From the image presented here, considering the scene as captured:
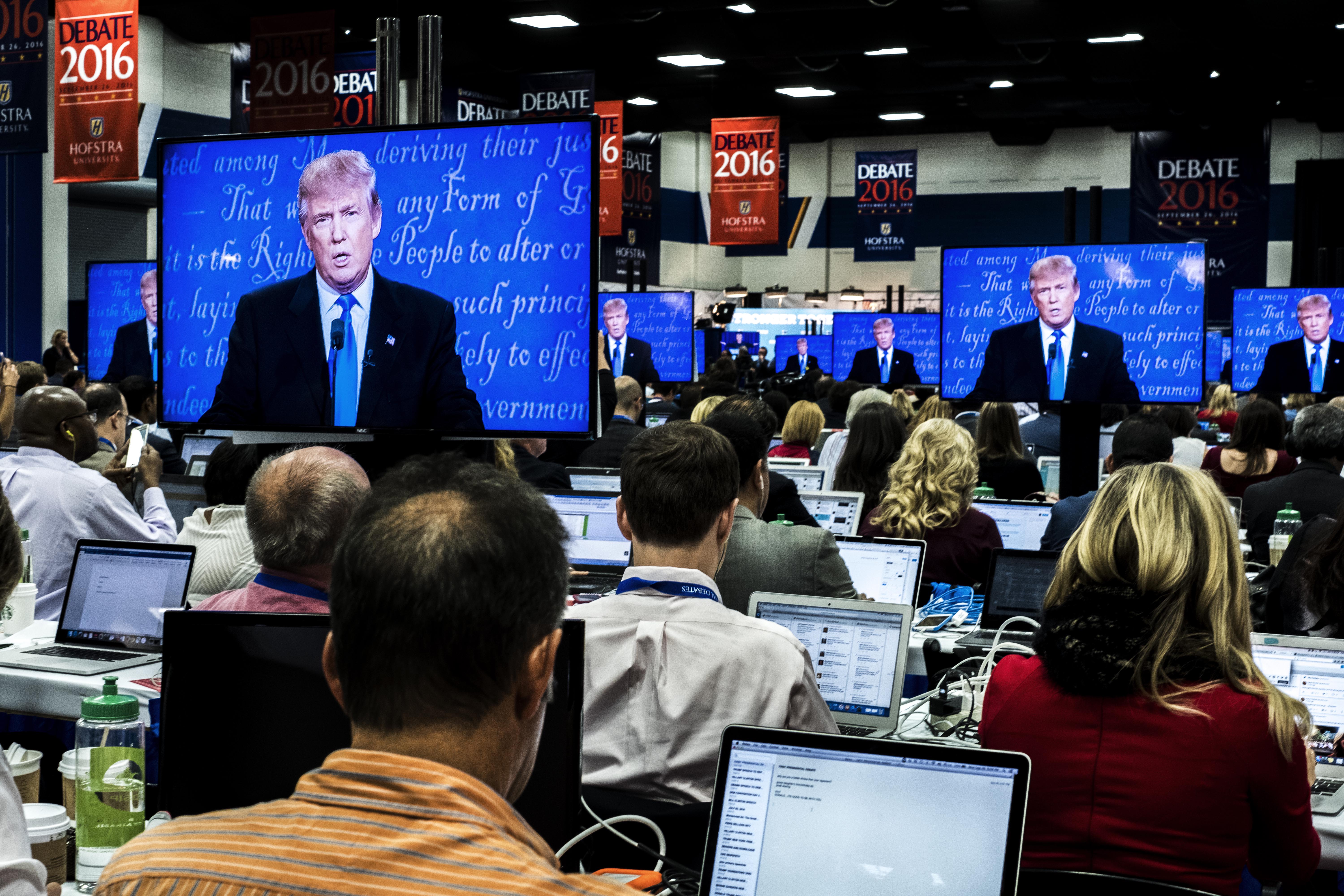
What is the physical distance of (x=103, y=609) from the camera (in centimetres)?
382

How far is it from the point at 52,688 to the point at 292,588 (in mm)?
1396

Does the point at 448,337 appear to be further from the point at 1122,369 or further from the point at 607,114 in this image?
the point at 607,114

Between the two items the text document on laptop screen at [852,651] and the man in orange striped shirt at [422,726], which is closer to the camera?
the man in orange striped shirt at [422,726]

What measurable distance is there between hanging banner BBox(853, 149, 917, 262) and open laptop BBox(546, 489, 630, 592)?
15665mm

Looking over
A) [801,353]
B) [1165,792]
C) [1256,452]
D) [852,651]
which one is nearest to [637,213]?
[801,353]

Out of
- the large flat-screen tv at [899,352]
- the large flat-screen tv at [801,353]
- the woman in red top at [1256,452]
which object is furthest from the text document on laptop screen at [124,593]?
the large flat-screen tv at [801,353]

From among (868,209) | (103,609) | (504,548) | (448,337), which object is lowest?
(103,609)

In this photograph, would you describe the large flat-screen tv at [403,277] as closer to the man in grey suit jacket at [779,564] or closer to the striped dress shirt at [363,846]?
the man in grey suit jacket at [779,564]

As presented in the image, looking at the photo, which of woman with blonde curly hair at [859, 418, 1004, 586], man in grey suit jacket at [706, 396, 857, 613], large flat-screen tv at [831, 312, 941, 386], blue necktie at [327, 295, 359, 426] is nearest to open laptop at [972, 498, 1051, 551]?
woman with blonde curly hair at [859, 418, 1004, 586]

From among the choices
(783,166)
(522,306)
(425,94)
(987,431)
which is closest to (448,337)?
(522,306)

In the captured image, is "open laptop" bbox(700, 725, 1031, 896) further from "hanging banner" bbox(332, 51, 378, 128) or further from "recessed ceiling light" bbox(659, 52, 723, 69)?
"recessed ceiling light" bbox(659, 52, 723, 69)

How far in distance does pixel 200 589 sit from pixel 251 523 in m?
1.53

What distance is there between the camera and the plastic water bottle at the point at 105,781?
7.14ft

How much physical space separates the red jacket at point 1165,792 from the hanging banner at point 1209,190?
1465 cm
